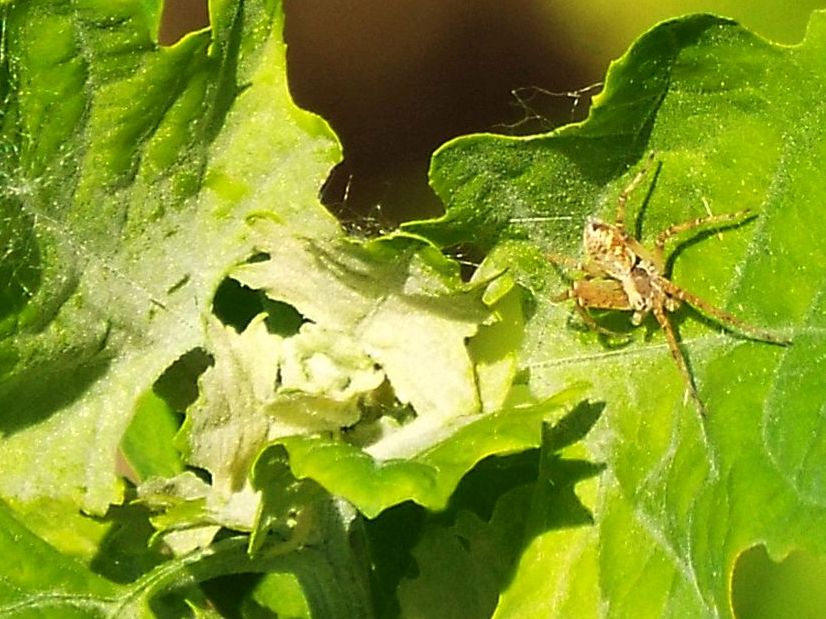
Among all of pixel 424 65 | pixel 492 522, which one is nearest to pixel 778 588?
pixel 492 522

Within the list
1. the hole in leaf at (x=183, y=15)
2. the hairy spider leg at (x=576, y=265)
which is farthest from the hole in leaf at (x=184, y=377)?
the hole in leaf at (x=183, y=15)

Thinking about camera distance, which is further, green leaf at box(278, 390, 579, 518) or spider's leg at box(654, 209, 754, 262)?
spider's leg at box(654, 209, 754, 262)

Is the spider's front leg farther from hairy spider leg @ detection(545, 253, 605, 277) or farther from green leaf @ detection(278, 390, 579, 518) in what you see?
green leaf @ detection(278, 390, 579, 518)

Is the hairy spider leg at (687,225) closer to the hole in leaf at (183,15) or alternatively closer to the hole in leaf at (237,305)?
the hole in leaf at (237,305)

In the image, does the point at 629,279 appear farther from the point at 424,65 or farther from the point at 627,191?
the point at 424,65

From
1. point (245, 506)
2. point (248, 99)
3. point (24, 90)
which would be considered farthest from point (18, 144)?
point (245, 506)

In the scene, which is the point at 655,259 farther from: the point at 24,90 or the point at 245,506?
the point at 24,90

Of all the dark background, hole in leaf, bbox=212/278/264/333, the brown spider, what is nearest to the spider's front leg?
the brown spider
